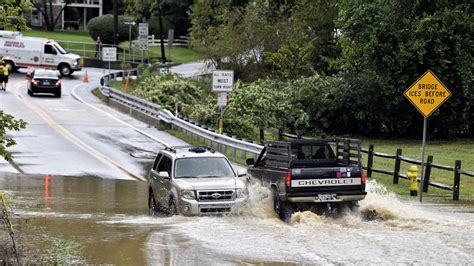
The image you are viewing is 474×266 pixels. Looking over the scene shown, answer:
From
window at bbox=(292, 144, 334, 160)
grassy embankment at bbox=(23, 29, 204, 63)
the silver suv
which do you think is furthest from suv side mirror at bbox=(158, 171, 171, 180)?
grassy embankment at bbox=(23, 29, 204, 63)

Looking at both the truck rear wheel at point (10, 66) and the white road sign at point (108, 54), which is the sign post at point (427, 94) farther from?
the truck rear wheel at point (10, 66)

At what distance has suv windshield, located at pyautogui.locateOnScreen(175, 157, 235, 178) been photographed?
1975cm

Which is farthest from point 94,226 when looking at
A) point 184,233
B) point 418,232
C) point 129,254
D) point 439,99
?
point 439,99

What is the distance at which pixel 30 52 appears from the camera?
6197 cm

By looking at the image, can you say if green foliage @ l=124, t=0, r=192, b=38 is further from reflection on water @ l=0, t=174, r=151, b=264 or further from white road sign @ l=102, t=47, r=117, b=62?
reflection on water @ l=0, t=174, r=151, b=264

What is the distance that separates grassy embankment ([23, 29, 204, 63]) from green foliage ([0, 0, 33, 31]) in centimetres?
5060

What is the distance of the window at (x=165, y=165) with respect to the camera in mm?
20203

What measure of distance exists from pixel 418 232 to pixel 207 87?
35.6 m

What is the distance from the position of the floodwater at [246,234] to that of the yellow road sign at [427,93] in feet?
7.73

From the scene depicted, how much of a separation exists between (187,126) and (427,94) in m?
15.6

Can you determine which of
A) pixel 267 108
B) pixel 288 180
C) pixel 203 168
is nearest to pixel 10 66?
pixel 267 108

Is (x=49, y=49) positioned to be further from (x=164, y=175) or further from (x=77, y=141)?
(x=164, y=175)

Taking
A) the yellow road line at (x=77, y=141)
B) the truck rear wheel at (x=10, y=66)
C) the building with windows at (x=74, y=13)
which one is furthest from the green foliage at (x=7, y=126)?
the building with windows at (x=74, y=13)

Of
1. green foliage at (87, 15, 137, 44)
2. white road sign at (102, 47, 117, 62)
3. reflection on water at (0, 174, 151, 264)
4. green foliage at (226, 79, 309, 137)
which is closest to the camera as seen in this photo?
reflection on water at (0, 174, 151, 264)
